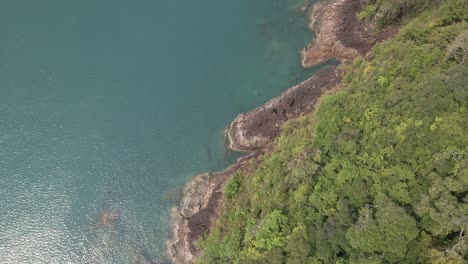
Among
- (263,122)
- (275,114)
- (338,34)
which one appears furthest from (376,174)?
(338,34)

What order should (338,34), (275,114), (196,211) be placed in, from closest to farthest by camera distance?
1. (196,211)
2. (275,114)
3. (338,34)

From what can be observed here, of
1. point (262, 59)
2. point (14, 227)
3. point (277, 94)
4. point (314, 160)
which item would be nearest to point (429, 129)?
point (314, 160)

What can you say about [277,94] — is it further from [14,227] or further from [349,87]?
[14,227]

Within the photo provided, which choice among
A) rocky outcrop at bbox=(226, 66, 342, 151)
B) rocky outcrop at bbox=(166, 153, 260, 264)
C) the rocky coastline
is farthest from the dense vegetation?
rocky outcrop at bbox=(226, 66, 342, 151)

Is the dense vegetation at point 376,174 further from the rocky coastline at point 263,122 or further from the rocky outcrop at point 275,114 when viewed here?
the rocky outcrop at point 275,114

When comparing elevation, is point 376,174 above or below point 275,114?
below

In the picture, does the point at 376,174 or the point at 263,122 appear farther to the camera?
the point at 263,122

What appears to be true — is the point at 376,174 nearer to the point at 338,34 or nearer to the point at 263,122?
the point at 263,122
